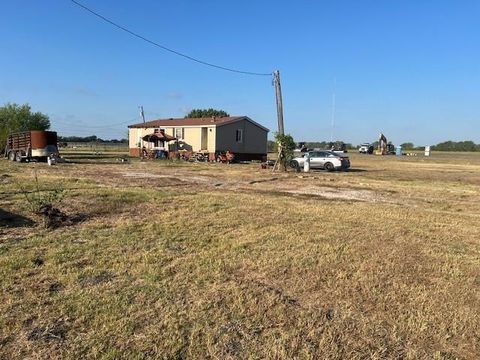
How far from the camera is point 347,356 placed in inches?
135

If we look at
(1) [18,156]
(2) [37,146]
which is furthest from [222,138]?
(1) [18,156]

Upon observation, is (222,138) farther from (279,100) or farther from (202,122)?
(279,100)

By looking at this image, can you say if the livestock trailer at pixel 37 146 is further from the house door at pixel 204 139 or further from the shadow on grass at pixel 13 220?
the shadow on grass at pixel 13 220

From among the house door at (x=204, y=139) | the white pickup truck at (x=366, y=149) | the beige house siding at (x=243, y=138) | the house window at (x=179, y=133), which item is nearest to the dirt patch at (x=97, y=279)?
the beige house siding at (x=243, y=138)

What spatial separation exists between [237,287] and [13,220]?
5.25 meters

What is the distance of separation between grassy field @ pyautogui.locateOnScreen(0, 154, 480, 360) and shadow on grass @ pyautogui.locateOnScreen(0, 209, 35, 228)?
0.06 ft

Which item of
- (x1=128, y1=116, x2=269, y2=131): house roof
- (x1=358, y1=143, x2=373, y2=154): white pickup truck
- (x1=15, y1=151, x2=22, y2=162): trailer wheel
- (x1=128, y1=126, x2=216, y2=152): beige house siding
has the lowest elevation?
(x1=15, y1=151, x2=22, y2=162): trailer wheel

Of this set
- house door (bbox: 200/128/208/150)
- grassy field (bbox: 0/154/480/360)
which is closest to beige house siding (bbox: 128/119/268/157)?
Answer: house door (bbox: 200/128/208/150)

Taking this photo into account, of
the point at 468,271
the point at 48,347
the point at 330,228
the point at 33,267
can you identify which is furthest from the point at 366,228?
the point at 48,347

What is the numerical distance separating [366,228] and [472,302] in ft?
11.6

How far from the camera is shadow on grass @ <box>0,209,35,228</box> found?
7.76 meters

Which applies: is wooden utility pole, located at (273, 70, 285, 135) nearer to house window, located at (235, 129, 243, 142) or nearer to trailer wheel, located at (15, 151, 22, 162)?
house window, located at (235, 129, 243, 142)

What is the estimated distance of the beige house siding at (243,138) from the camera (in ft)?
122

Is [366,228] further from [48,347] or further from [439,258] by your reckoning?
[48,347]
